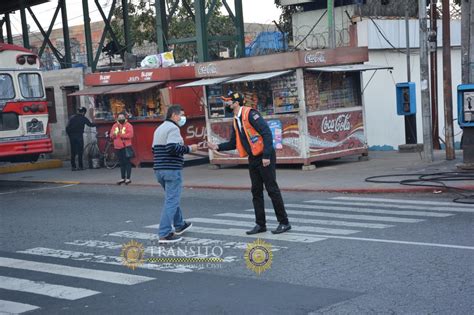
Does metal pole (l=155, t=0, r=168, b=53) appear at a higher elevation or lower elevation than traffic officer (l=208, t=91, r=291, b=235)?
higher

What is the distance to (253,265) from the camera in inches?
360

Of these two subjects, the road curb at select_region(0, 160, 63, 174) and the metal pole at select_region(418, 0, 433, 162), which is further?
the road curb at select_region(0, 160, 63, 174)

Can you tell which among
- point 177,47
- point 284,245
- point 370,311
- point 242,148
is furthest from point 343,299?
point 177,47

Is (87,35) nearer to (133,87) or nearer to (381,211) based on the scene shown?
(133,87)

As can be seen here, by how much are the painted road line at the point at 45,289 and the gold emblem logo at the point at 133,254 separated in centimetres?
108

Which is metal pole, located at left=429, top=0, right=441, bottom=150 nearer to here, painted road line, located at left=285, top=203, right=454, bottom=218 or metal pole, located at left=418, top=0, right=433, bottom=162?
metal pole, located at left=418, top=0, right=433, bottom=162

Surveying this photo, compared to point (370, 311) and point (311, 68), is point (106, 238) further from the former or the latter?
point (311, 68)

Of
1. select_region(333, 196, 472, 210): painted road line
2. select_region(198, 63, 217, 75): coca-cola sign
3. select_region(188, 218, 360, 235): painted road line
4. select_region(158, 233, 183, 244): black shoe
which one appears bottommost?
select_region(333, 196, 472, 210): painted road line

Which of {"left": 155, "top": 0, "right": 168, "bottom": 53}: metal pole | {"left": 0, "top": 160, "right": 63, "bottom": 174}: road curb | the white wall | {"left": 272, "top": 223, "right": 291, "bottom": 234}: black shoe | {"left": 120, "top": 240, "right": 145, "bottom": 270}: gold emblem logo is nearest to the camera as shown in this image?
{"left": 120, "top": 240, "right": 145, "bottom": 270}: gold emblem logo

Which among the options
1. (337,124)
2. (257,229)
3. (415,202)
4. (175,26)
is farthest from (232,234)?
(175,26)

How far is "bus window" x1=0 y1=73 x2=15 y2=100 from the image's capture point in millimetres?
19891

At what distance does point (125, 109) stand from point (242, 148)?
13.9m

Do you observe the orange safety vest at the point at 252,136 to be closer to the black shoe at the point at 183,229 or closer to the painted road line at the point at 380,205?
the black shoe at the point at 183,229

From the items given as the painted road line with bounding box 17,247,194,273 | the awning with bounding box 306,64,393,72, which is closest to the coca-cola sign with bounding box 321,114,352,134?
the awning with bounding box 306,64,393,72
